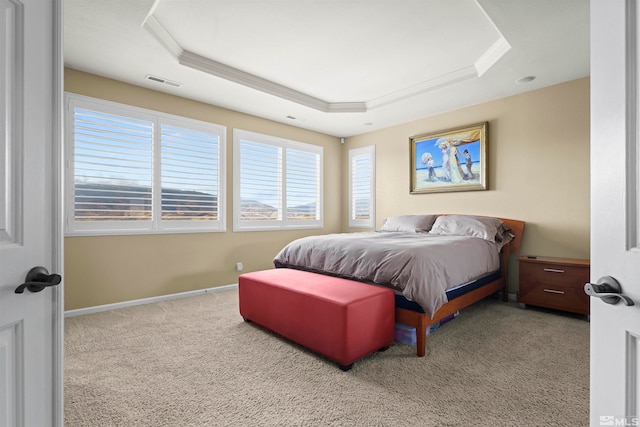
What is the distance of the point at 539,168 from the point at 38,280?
4.47 m

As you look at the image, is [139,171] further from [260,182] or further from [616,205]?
[616,205]

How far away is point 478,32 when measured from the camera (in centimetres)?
272

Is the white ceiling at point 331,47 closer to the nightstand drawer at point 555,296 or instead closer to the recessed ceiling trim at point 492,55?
the recessed ceiling trim at point 492,55

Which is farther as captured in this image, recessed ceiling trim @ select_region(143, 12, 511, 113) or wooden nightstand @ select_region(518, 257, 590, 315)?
wooden nightstand @ select_region(518, 257, 590, 315)

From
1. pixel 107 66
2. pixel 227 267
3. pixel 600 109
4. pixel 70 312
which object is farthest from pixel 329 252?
pixel 107 66

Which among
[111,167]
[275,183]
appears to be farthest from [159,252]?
[275,183]

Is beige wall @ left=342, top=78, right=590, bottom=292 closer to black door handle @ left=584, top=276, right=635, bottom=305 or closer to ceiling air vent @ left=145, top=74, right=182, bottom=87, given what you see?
black door handle @ left=584, top=276, right=635, bottom=305

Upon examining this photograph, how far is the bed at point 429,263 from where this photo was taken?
7.52 feet

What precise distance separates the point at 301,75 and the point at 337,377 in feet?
10.3

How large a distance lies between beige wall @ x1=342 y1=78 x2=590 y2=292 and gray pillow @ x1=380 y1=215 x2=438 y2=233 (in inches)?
14.2

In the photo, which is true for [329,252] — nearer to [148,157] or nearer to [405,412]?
[405,412]

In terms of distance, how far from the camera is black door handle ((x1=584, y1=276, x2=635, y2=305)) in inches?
28.2

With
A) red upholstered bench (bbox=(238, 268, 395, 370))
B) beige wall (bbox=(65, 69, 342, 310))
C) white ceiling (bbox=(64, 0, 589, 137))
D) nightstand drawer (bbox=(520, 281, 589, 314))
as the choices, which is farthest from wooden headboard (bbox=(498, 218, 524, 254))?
beige wall (bbox=(65, 69, 342, 310))

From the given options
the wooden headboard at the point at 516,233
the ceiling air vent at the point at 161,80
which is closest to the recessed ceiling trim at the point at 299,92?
the ceiling air vent at the point at 161,80
